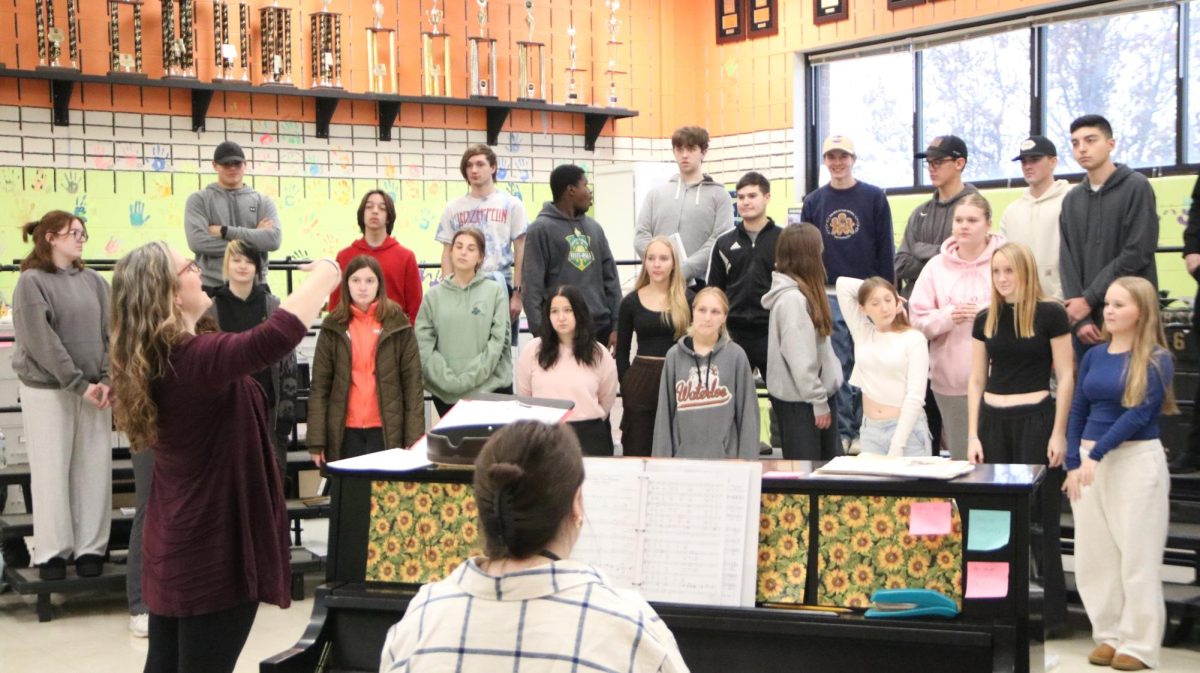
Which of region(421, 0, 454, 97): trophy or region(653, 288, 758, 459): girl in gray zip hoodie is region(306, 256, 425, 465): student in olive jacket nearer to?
region(653, 288, 758, 459): girl in gray zip hoodie

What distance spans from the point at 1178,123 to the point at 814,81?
3.00 meters

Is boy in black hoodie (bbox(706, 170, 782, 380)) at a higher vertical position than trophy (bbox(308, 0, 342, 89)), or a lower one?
lower

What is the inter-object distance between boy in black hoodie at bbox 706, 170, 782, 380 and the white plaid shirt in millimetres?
3883

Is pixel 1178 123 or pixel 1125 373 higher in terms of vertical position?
pixel 1178 123

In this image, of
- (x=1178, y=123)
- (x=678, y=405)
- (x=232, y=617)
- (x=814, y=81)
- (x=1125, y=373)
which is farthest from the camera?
(x=814, y=81)

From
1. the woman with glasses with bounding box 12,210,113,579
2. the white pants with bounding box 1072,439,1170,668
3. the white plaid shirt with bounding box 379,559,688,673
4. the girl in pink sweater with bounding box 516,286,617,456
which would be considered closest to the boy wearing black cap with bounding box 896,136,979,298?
the white pants with bounding box 1072,439,1170,668

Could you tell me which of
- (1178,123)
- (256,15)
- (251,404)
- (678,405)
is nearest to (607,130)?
(256,15)

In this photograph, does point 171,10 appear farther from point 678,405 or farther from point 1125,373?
point 1125,373

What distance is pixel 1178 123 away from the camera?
805cm

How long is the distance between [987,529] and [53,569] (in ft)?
14.5

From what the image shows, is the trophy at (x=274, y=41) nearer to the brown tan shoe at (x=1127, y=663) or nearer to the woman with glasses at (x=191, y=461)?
the woman with glasses at (x=191, y=461)

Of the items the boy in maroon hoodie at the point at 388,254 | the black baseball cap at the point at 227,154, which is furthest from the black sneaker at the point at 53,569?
the black baseball cap at the point at 227,154

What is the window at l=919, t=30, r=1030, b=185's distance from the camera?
29.3 ft

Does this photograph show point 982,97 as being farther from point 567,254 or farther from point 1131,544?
point 1131,544
